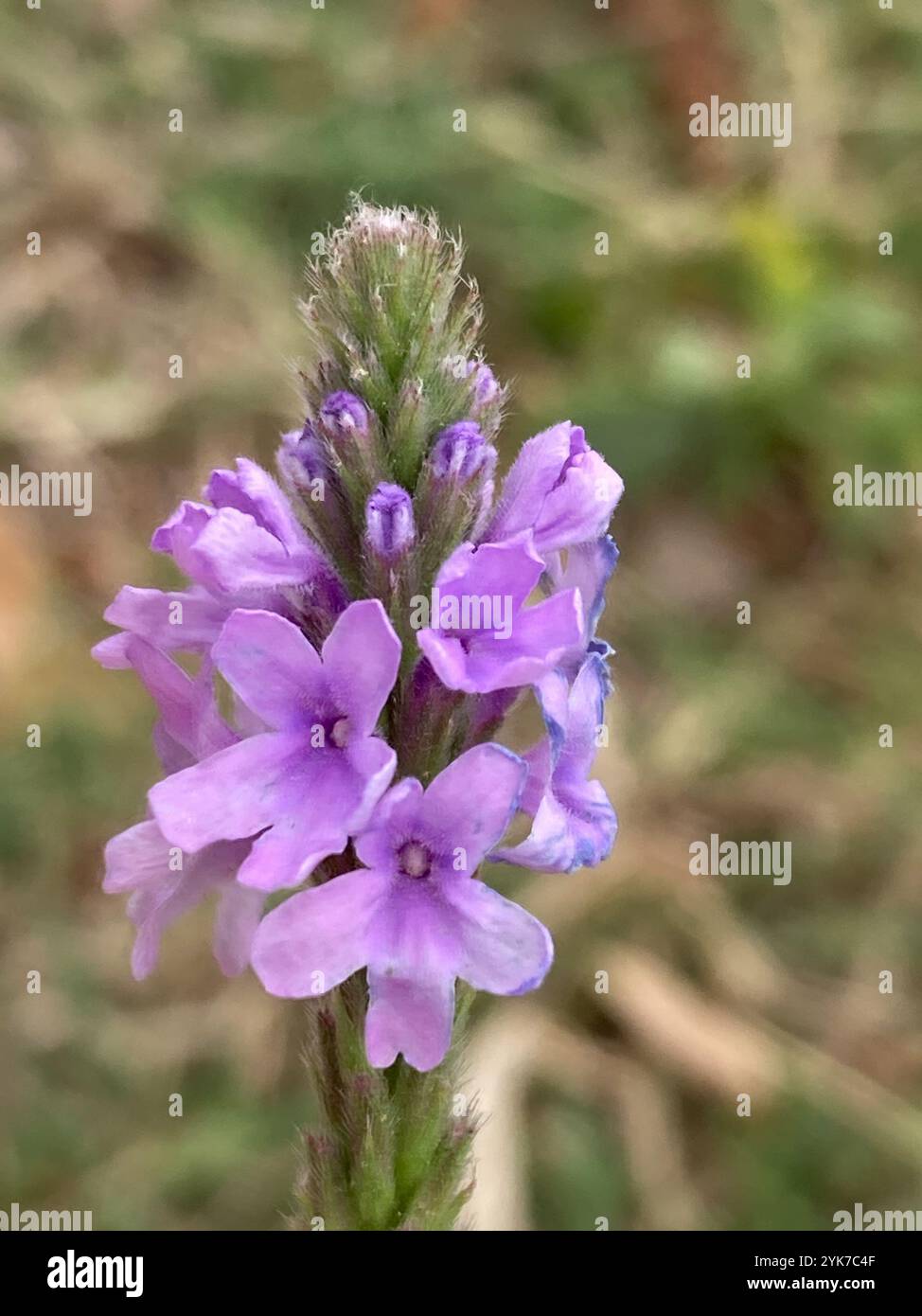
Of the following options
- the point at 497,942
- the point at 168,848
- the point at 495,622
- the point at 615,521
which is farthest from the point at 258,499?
the point at 615,521

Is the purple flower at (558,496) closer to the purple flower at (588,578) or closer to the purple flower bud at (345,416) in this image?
the purple flower at (588,578)

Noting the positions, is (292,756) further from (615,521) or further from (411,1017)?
(615,521)

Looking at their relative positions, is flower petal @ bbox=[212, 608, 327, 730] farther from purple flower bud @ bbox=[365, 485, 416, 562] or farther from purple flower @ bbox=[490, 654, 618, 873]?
purple flower @ bbox=[490, 654, 618, 873]

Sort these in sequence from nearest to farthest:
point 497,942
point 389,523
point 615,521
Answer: point 497,942 → point 389,523 → point 615,521

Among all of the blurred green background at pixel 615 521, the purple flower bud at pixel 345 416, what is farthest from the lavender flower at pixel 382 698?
the blurred green background at pixel 615 521

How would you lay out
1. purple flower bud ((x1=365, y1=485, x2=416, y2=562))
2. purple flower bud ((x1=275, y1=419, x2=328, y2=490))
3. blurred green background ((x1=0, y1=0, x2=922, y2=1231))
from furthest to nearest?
1. blurred green background ((x1=0, y1=0, x2=922, y2=1231))
2. purple flower bud ((x1=275, y1=419, x2=328, y2=490))
3. purple flower bud ((x1=365, y1=485, x2=416, y2=562))

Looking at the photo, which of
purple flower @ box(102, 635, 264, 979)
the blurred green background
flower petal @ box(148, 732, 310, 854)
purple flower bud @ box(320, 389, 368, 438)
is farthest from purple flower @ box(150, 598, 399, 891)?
the blurred green background
